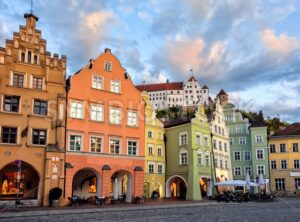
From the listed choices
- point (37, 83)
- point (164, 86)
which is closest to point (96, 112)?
point (37, 83)

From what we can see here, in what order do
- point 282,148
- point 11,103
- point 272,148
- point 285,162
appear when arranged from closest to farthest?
point 11,103 < point 285,162 < point 282,148 < point 272,148

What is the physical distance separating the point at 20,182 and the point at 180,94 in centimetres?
12452

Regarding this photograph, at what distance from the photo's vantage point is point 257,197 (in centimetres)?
4606

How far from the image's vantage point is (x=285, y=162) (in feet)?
209

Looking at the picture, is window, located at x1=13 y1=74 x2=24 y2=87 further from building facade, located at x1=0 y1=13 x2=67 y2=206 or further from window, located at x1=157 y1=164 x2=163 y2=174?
window, located at x1=157 y1=164 x2=163 y2=174

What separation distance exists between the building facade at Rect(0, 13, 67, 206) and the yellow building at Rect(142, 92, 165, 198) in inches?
638

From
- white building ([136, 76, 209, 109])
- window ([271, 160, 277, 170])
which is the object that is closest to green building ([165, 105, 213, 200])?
window ([271, 160, 277, 170])

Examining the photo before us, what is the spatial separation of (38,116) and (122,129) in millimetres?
9667

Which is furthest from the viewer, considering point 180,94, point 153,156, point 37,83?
point 180,94

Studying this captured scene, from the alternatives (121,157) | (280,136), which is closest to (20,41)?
(121,157)

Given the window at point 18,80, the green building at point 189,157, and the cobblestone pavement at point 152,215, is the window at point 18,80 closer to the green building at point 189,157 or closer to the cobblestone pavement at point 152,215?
the cobblestone pavement at point 152,215

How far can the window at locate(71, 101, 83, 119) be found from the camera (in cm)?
3653

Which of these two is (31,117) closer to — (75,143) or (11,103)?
(11,103)

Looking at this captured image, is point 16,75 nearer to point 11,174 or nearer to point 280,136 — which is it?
point 11,174
